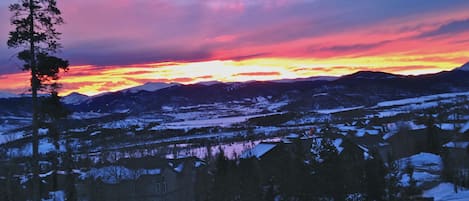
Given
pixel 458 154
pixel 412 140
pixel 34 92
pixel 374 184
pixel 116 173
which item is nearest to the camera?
pixel 34 92

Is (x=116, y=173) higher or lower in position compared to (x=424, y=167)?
higher

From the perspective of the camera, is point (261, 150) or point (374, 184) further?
point (261, 150)

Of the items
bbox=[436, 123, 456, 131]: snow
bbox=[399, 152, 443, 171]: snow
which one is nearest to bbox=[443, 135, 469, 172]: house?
bbox=[399, 152, 443, 171]: snow

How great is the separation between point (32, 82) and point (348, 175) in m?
11.5

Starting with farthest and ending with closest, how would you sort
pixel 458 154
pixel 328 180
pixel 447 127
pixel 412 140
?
pixel 447 127
pixel 412 140
pixel 458 154
pixel 328 180

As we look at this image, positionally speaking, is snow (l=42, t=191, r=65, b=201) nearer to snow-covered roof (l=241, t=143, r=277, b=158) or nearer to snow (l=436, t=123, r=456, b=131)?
snow-covered roof (l=241, t=143, r=277, b=158)

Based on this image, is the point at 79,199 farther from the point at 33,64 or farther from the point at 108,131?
the point at 108,131

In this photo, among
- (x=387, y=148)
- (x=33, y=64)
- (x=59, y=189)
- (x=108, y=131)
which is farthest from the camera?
(x=108, y=131)

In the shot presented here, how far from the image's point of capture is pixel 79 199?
144 ft

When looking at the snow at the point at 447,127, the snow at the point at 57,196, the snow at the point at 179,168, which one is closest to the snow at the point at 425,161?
the snow at the point at 447,127

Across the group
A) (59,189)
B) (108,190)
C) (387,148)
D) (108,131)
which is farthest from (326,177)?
(108,131)

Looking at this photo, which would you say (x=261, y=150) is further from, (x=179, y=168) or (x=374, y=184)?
(x=374, y=184)

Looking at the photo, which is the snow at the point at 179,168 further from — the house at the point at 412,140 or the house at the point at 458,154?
the house at the point at 412,140

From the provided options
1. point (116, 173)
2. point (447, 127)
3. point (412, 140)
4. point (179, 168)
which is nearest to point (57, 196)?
point (116, 173)
